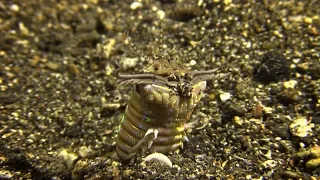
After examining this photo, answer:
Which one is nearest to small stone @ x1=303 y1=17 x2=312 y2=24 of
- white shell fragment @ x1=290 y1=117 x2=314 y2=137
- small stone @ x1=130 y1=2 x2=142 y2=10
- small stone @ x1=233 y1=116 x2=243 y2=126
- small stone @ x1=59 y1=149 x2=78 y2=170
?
white shell fragment @ x1=290 y1=117 x2=314 y2=137

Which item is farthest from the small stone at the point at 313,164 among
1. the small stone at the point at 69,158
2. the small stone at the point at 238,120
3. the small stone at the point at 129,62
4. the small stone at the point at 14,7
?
the small stone at the point at 14,7

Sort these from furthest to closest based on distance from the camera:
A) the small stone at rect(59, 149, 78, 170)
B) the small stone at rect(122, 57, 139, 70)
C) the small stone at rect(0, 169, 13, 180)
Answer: the small stone at rect(122, 57, 139, 70), the small stone at rect(59, 149, 78, 170), the small stone at rect(0, 169, 13, 180)

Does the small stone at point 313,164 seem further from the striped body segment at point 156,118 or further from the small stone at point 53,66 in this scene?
the small stone at point 53,66

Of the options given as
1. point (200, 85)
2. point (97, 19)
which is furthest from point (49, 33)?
point (200, 85)

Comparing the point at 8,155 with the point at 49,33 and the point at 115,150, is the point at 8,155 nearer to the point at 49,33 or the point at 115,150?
the point at 115,150

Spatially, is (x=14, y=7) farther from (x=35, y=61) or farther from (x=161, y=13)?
(x=161, y=13)

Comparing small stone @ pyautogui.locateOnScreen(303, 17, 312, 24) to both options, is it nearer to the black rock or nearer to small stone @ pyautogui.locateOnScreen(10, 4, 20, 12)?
the black rock

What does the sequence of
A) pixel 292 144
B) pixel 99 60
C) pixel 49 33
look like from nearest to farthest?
pixel 292 144, pixel 99 60, pixel 49 33
